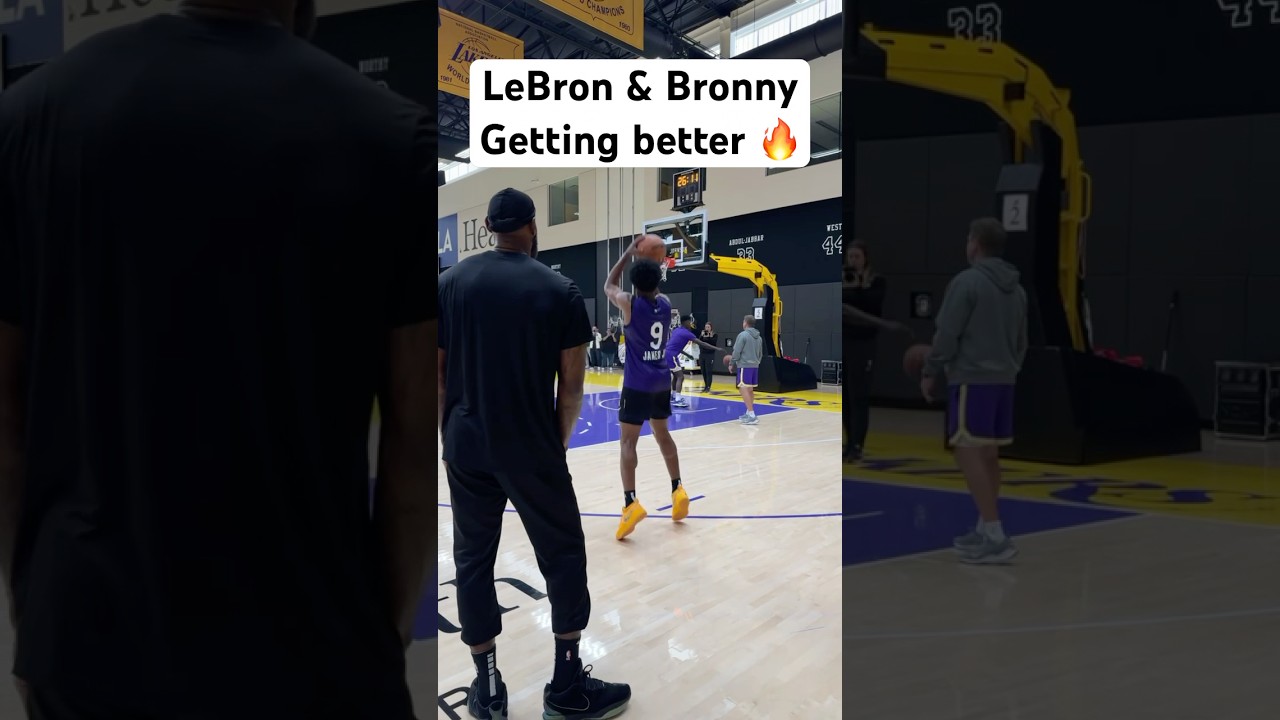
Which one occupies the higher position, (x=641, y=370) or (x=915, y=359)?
(x=915, y=359)

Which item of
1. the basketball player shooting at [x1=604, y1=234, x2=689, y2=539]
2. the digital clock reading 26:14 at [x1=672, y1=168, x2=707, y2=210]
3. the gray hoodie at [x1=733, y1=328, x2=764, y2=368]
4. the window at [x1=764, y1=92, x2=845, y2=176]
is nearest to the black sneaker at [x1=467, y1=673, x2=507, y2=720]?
the basketball player shooting at [x1=604, y1=234, x2=689, y2=539]

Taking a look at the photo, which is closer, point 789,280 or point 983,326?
point 983,326

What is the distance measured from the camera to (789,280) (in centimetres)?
1678

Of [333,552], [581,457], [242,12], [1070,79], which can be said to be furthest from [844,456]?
[581,457]

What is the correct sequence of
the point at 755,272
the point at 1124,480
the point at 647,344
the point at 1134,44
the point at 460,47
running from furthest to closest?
1. the point at 755,272
2. the point at 460,47
3. the point at 647,344
4. the point at 1124,480
5. the point at 1134,44

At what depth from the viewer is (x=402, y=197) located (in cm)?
Answer: 93

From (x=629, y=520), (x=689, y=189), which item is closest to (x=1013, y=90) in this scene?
(x=629, y=520)

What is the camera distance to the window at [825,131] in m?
15.5

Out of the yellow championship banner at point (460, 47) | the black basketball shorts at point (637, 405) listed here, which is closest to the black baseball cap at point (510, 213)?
the black basketball shorts at point (637, 405)

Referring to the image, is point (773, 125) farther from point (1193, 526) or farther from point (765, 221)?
point (765, 221)

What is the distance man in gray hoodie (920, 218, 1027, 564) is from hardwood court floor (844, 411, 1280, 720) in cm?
4

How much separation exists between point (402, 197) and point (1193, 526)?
1961 mm

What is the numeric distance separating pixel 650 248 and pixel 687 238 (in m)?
11.9

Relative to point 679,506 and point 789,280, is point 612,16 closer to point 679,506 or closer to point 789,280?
point 679,506
